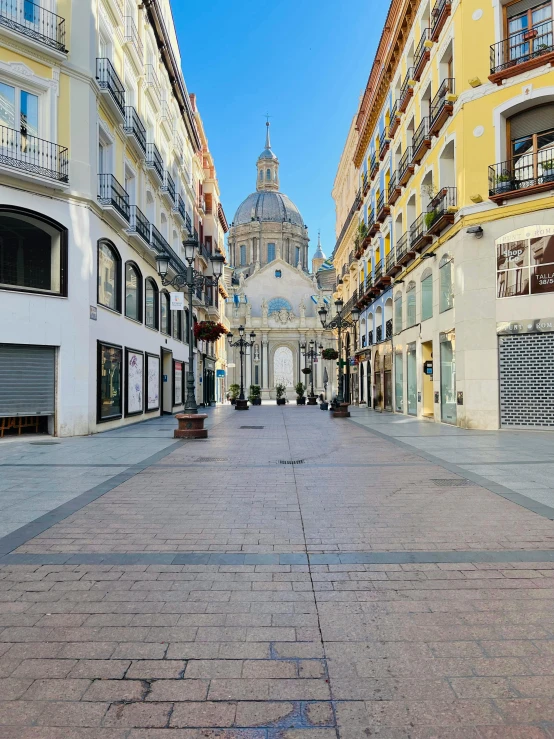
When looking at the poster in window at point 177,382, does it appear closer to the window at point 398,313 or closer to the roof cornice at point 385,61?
the window at point 398,313

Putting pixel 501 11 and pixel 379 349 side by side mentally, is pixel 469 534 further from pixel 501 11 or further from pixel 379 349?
pixel 379 349

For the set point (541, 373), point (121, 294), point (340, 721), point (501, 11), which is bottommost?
point (340, 721)

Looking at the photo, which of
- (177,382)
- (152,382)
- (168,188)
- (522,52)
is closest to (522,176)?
(522,52)

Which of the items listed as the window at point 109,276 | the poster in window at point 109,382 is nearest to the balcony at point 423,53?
the window at point 109,276

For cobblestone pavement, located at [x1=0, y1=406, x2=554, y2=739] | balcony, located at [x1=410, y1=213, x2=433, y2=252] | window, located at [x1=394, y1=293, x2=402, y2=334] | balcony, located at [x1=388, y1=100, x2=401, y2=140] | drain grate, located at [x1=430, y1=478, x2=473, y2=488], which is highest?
balcony, located at [x1=388, y1=100, x2=401, y2=140]

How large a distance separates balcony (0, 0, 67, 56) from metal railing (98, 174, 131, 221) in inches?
137

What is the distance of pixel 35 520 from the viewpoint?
18.6 feet

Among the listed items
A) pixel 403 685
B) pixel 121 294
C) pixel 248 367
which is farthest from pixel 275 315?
pixel 403 685

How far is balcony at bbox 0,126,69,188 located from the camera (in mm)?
13570

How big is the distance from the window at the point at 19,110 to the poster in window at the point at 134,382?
7495 millimetres

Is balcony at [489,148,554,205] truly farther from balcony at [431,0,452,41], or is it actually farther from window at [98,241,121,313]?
window at [98,241,121,313]

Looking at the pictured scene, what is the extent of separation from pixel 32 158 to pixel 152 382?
10.7 meters

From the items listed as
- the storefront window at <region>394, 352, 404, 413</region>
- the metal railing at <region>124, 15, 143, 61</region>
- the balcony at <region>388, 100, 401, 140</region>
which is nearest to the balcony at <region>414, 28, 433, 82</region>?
the balcony at <region>388, 100, 401, 140</region>

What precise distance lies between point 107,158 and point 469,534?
54.9 feet
